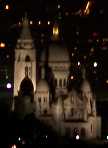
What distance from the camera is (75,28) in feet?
315

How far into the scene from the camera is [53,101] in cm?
6988

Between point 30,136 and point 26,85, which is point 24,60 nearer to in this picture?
point 26,85

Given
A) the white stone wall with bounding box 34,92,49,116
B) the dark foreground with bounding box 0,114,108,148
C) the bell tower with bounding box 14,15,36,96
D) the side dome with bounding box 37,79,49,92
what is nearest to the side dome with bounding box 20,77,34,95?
the bell tower with bounding box 14,15,36,96

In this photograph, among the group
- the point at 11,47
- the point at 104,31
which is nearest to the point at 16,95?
the point at 11,47

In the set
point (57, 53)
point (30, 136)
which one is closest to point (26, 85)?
point (57, 53)

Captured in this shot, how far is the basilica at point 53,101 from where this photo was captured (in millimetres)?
68875

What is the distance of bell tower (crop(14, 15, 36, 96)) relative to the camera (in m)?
72.4

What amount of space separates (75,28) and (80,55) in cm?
536

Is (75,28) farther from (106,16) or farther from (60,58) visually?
(60,58)

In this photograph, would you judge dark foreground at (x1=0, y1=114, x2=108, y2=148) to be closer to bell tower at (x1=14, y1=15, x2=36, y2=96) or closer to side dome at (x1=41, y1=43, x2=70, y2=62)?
bell tower at (x1=14, y1=15, x2=36, y2=96)

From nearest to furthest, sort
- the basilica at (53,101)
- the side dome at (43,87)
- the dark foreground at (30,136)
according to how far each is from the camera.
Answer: the dark foreground at (30,136)
the basilica at (53,101)
the side dome at (43,87)

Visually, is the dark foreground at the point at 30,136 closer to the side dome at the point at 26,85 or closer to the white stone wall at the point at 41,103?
the white stone wall at the point at 41,103

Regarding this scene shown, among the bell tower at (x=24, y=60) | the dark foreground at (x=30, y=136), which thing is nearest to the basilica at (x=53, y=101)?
the bell tower at (x=24, y=60)

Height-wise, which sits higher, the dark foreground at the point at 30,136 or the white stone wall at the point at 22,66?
the white stone wall at the point at 22,66
